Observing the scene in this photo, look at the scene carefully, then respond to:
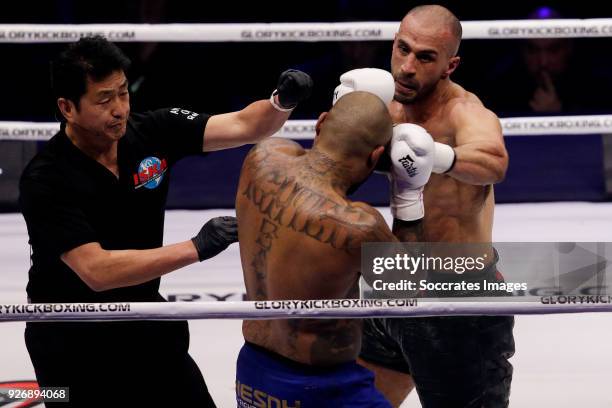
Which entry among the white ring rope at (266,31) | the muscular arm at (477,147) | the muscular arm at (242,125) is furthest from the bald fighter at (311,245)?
the white ring rope at (266,31)

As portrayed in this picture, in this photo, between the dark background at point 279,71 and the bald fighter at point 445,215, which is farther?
the dark background at point 279,71

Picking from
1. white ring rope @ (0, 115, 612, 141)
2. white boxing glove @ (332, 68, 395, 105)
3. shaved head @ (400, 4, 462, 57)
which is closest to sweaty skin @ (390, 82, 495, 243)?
shaved head @ (400, 4, 462, 57)

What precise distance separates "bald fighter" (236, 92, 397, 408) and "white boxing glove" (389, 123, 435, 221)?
0.06m

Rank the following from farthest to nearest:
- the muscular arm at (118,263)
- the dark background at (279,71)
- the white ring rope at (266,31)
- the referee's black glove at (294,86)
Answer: the dark background at (279,71)
the white ring rope at (266,31)
the referee's black glove at (294,86)
the muscular arm at (118,263)

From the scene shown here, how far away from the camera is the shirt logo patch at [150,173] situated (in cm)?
315

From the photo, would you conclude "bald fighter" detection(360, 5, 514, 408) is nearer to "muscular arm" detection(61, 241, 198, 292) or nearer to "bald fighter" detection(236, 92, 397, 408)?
"bald fighter" detection(236, 92, 397, 408)

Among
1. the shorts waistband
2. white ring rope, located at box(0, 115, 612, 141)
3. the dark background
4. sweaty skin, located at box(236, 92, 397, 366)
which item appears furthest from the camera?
the dark background

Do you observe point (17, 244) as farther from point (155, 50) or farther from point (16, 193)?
point (155, 50)

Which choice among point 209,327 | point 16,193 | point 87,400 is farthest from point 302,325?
point 16,193

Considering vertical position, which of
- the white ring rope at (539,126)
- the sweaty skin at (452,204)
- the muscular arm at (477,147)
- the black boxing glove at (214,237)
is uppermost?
the white ring rope at (539,126)

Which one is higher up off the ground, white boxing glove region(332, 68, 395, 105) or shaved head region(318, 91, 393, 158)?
white boxing glove region(332, 68, 395, 105)

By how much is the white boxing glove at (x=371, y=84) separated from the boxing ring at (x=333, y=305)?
2.04ft

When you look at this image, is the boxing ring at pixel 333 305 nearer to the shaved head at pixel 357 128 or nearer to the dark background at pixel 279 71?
the dark background at pixel 279 71

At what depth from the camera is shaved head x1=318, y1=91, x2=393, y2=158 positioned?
2.72 meters
